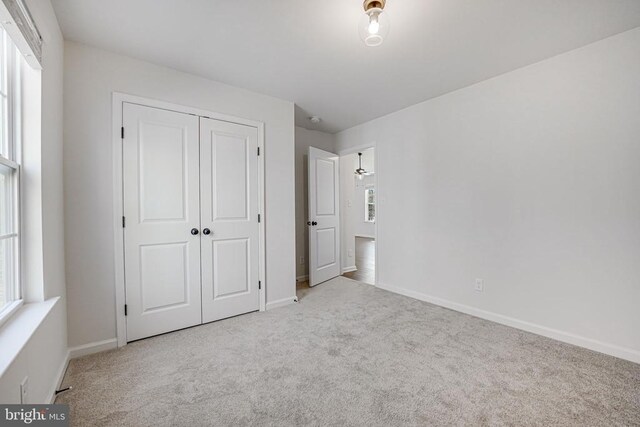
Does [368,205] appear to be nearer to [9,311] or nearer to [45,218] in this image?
[45,218]

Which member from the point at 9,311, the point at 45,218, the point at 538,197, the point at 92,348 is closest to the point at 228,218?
the point at 45,218

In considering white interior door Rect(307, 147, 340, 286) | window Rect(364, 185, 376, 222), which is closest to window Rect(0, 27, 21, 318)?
white interior door Rect(307, 147, 340, 286)

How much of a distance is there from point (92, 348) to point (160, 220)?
3.61 ft

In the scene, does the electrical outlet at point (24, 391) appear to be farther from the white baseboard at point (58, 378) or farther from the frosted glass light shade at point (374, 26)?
the frosted glass light shade at point (374, 26)

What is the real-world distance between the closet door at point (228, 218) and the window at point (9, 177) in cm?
125

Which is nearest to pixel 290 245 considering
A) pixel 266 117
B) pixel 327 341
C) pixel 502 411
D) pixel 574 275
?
pixel 327 341

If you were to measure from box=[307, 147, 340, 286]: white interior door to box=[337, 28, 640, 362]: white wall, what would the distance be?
1.21 meters

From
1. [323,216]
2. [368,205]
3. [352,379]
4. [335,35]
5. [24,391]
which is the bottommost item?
[352,379]

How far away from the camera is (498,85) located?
8.66ft

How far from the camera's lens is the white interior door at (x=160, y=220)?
228 centimetres

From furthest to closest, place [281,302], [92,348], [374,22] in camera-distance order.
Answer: [281,302] < [92,348] < [374,22]

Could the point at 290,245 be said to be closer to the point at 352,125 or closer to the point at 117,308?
the point at 117,308

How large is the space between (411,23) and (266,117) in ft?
5.65

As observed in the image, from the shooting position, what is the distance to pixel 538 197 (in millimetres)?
2422
